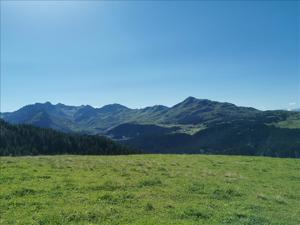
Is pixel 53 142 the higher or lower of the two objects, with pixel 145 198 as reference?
higher

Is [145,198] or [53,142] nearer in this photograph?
[145,198]

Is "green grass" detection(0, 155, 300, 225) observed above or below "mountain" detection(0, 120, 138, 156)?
below

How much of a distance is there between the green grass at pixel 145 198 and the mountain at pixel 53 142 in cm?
13428

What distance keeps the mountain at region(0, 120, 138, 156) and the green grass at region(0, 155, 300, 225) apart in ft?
441

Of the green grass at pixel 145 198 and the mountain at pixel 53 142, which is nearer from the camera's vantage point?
the green grass at pixel 145 198

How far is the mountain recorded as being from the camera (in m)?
159

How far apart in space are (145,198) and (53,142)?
15618cm

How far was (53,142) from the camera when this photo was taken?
551 ft

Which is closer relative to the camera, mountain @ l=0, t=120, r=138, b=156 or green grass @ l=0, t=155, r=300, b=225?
green grass @ l=0, t=155, r=300, b=225

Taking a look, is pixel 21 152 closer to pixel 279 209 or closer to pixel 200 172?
pixel 200 172

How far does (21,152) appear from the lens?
139125 millimetres

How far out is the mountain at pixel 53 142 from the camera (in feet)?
522

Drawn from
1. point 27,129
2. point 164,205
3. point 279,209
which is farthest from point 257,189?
point 27,129

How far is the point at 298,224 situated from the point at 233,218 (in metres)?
2.92
